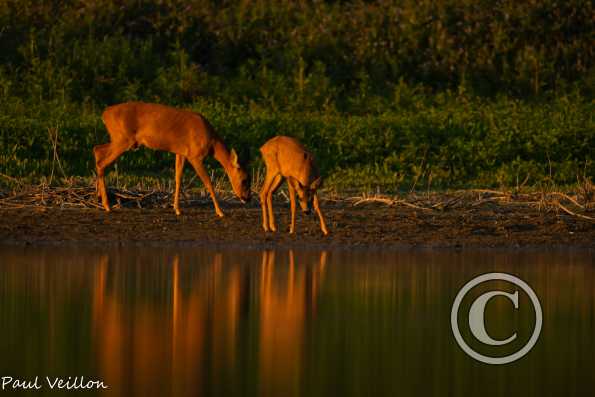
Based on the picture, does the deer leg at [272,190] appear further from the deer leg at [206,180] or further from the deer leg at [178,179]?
the deer leg at [178,179]

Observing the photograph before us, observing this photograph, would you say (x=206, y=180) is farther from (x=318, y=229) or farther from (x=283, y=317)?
(x=283, y=317)

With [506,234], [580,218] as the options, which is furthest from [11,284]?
[580,218]

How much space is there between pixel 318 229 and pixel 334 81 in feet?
28.8

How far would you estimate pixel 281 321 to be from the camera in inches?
400

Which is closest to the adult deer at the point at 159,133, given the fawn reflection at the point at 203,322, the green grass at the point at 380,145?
the green grass at the point at 380,145

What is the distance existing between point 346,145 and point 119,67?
4.69m

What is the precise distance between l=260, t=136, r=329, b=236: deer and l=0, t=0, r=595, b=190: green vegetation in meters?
3.33

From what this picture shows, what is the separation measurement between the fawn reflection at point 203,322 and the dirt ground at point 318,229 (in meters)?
1.24

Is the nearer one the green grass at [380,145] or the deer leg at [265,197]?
the deer leg at [265,197]

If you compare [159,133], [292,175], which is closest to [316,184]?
[292,175]

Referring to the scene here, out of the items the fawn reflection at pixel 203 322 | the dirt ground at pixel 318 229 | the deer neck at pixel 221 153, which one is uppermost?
the deer neck at pixel 221 153

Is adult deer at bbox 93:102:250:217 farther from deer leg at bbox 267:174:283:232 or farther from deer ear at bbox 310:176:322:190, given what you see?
deer ear at bbox 310:176:322:190

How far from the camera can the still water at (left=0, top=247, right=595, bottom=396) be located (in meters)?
8.30

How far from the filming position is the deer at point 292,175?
1470cm
